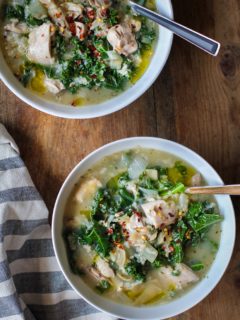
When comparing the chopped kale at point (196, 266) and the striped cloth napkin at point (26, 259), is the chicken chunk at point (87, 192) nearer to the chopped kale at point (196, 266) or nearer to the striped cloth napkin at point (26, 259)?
the striped cloth napkin at point (26, 259)

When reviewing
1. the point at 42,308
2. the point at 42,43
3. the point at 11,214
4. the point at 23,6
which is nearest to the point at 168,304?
the point at 42,308

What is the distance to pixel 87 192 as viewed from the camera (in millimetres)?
A: 2791

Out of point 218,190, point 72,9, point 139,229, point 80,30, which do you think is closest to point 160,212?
point 139,229

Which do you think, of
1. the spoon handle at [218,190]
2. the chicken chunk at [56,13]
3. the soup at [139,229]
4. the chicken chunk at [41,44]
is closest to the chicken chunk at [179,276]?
the soup at [139,229]

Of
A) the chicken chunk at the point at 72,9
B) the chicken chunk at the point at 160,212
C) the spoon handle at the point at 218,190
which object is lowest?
the chicken chunk at the point at 160,212

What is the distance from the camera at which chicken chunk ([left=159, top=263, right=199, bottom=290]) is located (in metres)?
2.77

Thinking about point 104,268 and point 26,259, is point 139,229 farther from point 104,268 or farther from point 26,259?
point 26,259

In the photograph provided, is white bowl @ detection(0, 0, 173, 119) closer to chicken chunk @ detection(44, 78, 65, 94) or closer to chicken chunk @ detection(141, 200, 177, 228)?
chicken chunk @ detection(44, 78, 65, 94)

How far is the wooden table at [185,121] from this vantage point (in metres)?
2.98

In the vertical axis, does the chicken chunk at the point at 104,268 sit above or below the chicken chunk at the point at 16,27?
below

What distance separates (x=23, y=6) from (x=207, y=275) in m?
1.68

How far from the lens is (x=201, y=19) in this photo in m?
2.99

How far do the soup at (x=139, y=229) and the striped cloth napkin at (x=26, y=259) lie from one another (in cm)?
20

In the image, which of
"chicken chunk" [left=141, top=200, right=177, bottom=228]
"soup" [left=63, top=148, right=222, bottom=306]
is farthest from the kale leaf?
"chicken chunk" [left=141, top=200, right=177, bottom=228]
